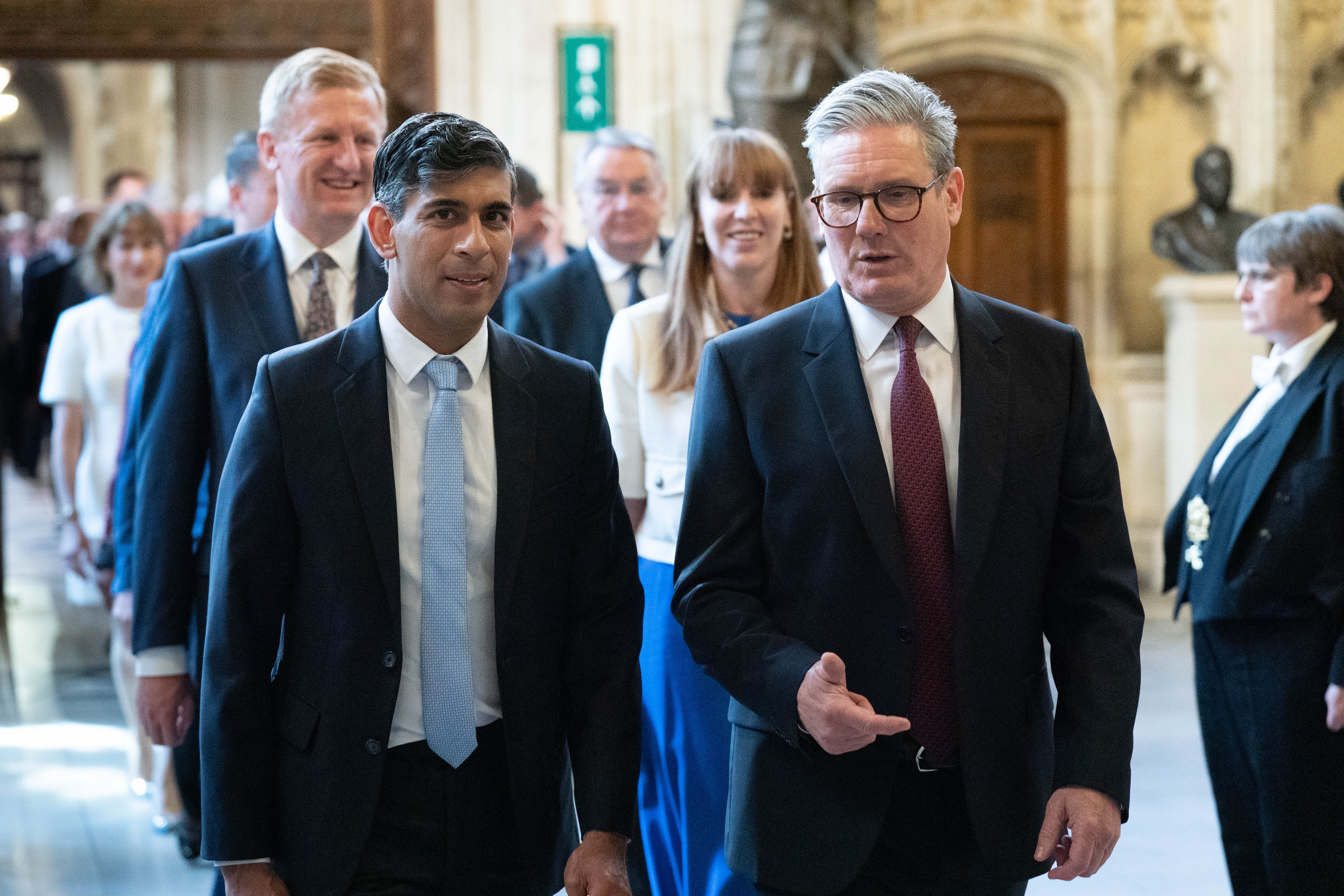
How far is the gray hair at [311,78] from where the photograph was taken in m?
3.06

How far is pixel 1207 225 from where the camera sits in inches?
369

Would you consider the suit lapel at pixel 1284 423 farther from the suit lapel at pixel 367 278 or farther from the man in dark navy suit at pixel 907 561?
the suit lapel at pixel 367 278

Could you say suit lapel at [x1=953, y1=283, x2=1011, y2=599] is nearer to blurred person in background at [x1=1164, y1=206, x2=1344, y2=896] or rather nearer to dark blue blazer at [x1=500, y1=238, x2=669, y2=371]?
blurred person in background at [x1=1164, y1=206, x2=1344, y2=896]

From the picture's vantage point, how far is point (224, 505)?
212 centimetres

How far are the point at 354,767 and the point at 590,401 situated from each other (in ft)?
2.04

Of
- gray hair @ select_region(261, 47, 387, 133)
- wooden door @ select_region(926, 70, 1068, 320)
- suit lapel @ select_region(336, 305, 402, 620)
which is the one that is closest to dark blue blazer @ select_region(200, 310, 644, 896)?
suit lapel @ select_region(336, 305, 402, 620)

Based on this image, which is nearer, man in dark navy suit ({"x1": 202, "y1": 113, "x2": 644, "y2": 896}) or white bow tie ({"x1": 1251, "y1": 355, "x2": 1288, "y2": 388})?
man in dark navy suit ({"x1": 202, "y1": 113, "x2": 644, "y2": 896})

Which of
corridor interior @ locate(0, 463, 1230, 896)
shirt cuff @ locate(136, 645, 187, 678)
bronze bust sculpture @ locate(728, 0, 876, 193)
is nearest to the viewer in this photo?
shirt cuff @ locate(136, 645, 187, 678)

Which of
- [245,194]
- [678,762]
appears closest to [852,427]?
[678,762]

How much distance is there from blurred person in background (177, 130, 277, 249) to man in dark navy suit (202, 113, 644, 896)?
7.17 feet

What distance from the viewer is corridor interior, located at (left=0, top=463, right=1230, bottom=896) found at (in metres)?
Result: 4.49

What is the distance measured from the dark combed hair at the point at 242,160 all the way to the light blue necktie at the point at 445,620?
2352 mm

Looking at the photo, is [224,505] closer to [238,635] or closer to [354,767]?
[238,635]

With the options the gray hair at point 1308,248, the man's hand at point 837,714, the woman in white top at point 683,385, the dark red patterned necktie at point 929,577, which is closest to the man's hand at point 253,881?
the man's hand at point 837,714
